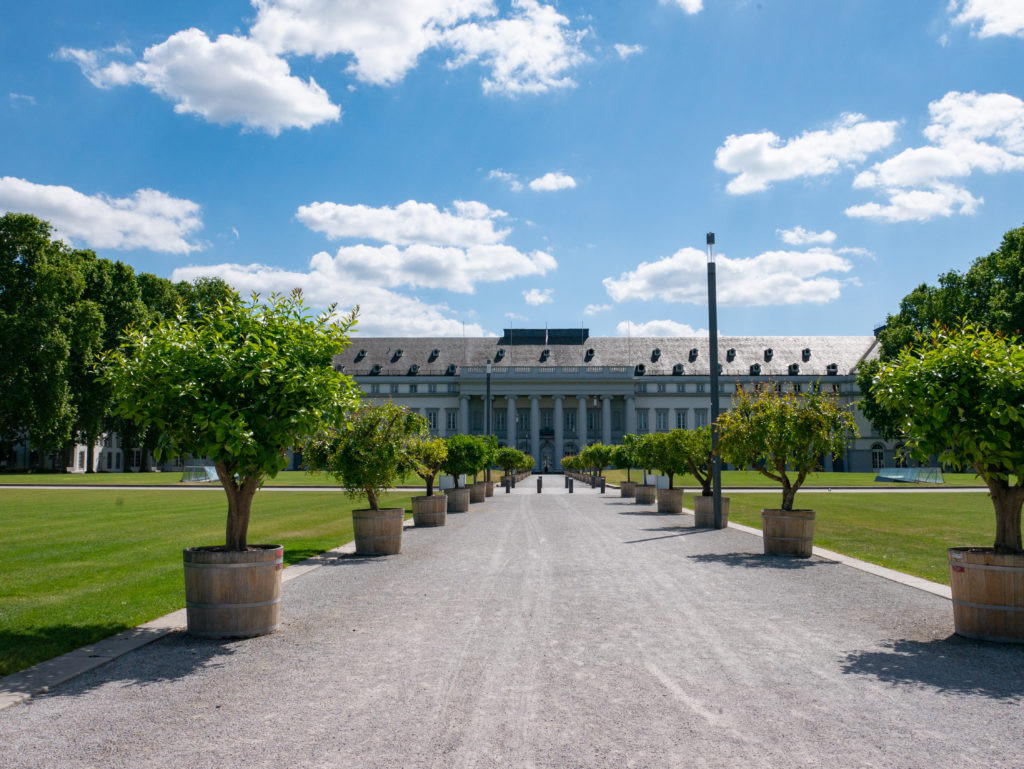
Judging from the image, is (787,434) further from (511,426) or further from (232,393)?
(511,426)

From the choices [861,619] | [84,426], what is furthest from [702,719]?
[84,426]

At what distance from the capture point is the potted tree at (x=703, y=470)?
2194 centimetres

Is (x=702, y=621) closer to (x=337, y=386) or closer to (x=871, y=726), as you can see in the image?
(x=871, y=726)

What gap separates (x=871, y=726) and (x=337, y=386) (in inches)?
264

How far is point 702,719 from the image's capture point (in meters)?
5.63

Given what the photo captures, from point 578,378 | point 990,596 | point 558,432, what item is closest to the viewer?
point 990,596

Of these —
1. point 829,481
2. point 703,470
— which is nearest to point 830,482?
point 829,481

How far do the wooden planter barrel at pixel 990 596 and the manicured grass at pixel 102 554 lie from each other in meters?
9.52

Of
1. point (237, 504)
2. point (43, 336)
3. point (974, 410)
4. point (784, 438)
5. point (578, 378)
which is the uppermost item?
point (578, 378)

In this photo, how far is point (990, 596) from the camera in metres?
8.23

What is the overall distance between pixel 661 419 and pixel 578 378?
13.7m

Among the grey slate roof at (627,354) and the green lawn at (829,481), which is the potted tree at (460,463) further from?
the grey slate roof at (627,354)

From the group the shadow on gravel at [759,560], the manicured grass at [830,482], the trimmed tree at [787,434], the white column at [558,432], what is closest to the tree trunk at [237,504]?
the shadow on gravel at [759,560]

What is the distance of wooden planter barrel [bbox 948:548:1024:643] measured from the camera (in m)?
8.13
